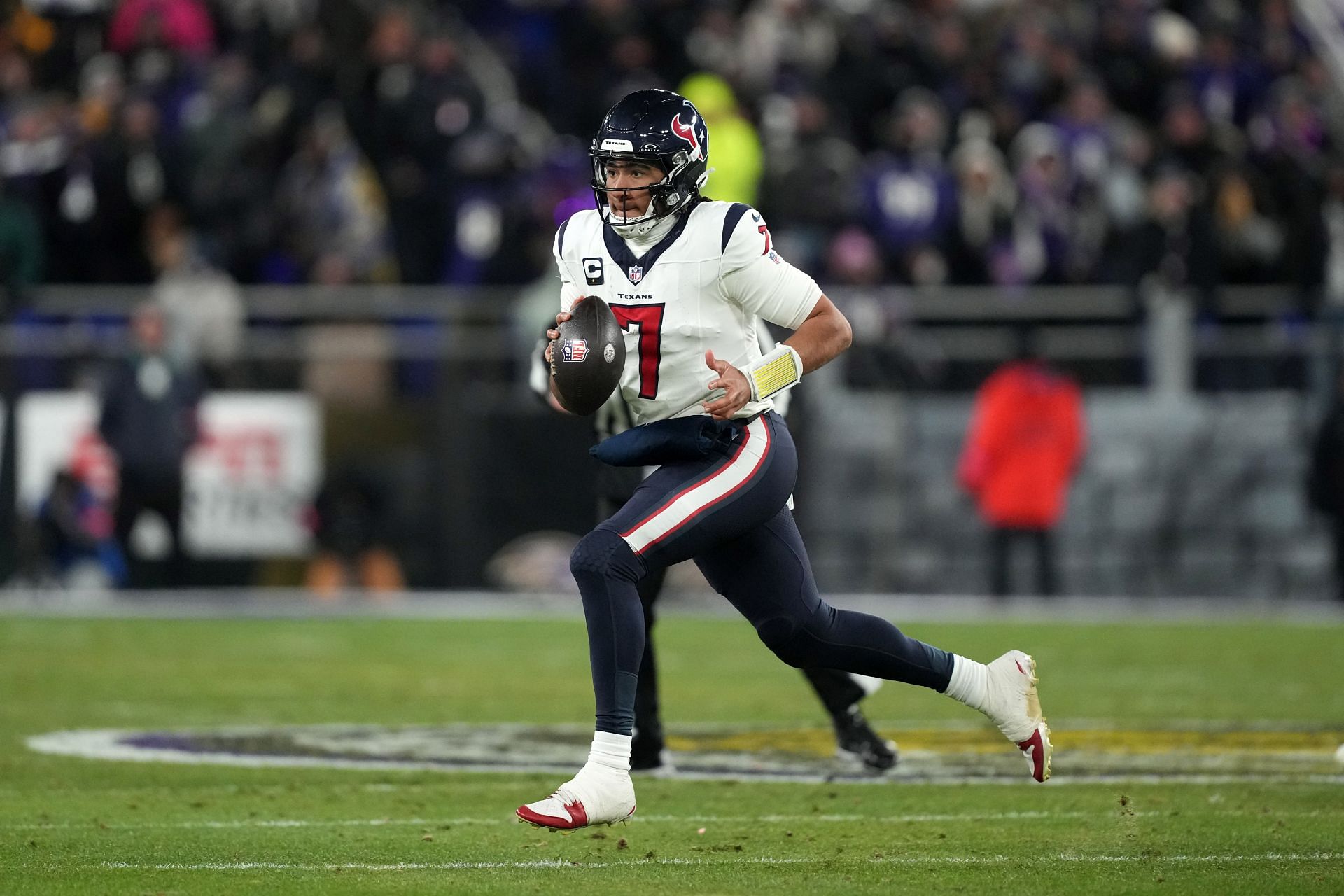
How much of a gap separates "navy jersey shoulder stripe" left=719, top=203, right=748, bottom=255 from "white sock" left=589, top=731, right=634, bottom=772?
4.42ft

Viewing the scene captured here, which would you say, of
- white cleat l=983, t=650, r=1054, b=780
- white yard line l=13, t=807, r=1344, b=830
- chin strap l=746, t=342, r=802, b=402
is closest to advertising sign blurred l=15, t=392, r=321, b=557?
white yard line l=13, t=807, r=1344, b=830

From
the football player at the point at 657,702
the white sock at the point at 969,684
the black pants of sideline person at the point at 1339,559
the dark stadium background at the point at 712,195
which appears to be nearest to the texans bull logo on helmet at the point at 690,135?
the football player at the point at 657,702

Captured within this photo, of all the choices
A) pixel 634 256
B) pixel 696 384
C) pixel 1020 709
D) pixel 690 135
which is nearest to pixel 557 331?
pixel 634 256

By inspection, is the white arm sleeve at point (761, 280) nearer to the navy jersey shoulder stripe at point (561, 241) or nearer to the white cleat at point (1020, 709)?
the navy jersey shoulder stripe at point (561, 241)

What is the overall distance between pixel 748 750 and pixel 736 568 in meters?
2.23

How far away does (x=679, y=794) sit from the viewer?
23.6 feet

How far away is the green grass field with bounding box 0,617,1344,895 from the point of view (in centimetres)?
553

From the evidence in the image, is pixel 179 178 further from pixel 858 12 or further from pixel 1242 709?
pixel 1242 709

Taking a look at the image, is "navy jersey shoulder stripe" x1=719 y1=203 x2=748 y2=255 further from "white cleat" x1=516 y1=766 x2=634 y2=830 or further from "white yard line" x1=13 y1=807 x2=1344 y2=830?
"white yard line" x1=13 y1=807 x2=1344 y2=830

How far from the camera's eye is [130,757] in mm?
8062

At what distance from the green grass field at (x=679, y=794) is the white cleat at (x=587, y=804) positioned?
Answer: 0.11m

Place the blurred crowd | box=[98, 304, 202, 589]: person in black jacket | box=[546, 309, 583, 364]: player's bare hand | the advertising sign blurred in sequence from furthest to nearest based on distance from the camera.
→ the blurred crowd < the advertising sign blurred < box=[98, 304, 202, 589]: person in black jacket < box=[546, 309, 583, 364]: player's bare hand

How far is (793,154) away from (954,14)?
163 inches

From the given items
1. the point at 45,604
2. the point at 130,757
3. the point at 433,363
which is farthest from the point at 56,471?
the point at 130,757
